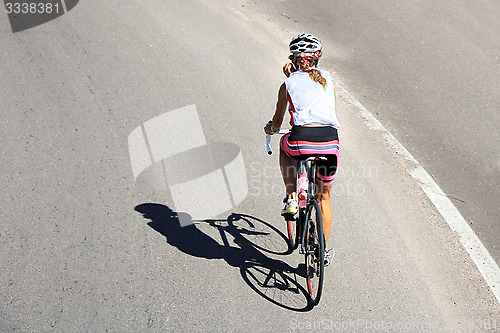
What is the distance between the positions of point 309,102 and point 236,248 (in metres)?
1.80

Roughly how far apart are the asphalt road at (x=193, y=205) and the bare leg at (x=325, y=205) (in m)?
0.71

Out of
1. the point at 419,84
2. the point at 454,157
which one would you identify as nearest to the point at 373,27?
the point at 419,84

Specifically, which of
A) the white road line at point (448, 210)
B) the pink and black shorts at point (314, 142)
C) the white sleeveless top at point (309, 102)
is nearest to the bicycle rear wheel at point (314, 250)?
the pink and black shorts at point (314, 142)

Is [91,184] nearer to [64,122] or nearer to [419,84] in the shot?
[64,122]

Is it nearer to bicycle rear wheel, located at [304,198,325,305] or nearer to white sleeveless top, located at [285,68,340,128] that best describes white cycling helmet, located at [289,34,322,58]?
white sleeveless top, located at [285,68,340,128]

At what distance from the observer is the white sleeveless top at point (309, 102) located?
3.91 m

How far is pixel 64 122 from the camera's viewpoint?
6.44 metres

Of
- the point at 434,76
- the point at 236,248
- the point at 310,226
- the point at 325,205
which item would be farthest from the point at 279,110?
the point at 434,76

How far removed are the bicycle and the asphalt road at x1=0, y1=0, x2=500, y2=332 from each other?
254 mm

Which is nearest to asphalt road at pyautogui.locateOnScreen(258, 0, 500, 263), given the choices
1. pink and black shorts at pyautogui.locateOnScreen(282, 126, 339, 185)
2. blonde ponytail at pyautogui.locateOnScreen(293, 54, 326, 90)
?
pink and black shorts at pyautogui.locateOnScreen(282, 126, 339, 185)

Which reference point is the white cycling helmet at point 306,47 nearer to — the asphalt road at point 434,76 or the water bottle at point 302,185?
the water bottle at point 302,185

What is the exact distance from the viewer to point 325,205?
424cm

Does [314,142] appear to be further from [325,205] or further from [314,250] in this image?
[314,250]

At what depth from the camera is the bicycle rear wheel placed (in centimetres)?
399
